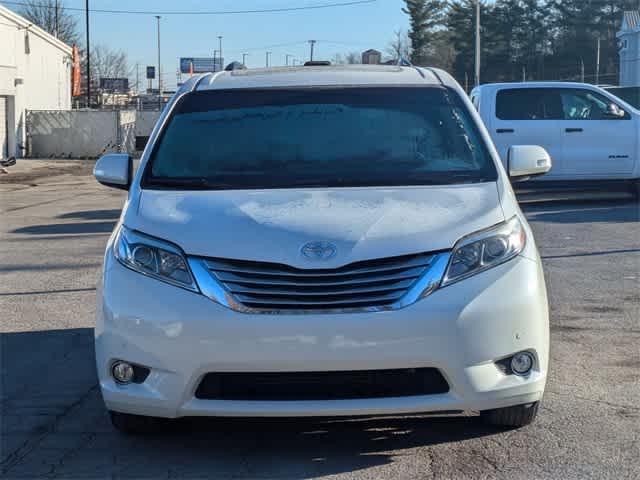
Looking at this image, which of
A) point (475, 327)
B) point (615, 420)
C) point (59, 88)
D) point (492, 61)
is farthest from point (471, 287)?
point (492, 61)

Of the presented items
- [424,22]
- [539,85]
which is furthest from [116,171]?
[424,22]

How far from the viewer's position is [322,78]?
6008 millimetres

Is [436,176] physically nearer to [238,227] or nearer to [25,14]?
[238,227]

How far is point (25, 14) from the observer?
84688 mm

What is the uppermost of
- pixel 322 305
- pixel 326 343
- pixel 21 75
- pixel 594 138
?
pixel 21 75

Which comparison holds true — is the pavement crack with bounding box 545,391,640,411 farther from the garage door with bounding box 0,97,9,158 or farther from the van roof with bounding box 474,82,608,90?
the garage door with bounding box 0,97,9,158

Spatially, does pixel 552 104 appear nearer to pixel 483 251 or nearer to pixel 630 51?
pixel 483 251

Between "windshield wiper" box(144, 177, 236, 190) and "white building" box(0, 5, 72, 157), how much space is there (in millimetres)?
32086

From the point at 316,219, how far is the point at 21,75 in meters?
35.6

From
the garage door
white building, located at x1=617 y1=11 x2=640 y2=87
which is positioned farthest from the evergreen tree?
the garage door

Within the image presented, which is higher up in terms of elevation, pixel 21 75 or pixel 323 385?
pixel 21 75

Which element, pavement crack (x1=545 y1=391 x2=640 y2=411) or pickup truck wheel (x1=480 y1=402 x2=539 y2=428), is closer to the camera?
pickup truck wheel (x1=480 y1=402 x2=539 y2=428)

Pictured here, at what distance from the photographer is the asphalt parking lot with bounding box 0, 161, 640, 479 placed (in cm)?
452

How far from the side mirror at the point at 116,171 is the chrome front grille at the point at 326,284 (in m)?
1.67
